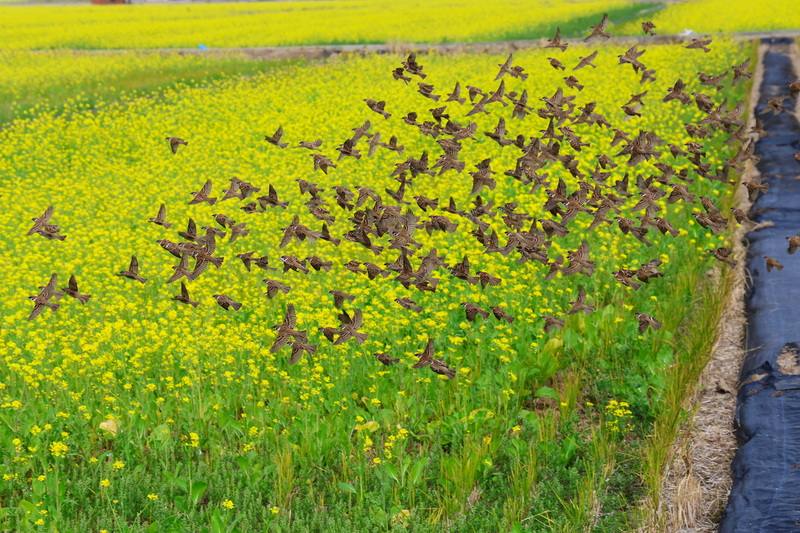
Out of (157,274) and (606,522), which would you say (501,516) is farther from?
(157,274)

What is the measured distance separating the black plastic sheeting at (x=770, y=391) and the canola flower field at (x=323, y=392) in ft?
1.59

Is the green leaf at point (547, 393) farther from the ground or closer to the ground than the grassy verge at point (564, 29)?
closer to the ground

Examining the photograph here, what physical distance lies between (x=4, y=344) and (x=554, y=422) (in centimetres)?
424

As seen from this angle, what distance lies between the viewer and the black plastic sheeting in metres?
5.16

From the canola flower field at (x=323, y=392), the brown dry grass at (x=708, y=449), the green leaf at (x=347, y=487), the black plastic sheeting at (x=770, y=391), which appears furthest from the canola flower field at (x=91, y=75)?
the green leaf at (x=347, y=487)

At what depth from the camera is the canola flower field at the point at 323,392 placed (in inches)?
212

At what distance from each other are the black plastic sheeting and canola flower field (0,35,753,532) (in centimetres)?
49

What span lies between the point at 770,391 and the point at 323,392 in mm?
3036

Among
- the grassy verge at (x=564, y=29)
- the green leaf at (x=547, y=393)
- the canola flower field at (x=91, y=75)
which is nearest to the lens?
the green leaf at (x=547, y=393)

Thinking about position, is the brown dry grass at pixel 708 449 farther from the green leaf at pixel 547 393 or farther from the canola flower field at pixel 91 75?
the canola flower field at pixel 91 75

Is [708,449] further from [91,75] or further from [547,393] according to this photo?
[91,75]

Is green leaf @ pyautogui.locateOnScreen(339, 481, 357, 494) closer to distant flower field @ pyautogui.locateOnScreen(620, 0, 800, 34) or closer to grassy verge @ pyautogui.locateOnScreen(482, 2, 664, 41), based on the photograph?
grassy verge @ pyautogui.locateOnScreen(482, 2, 664, 41)

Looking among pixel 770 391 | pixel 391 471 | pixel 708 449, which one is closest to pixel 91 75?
pixel 391 471

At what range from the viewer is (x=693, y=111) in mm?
16875
